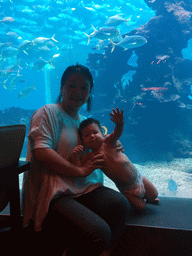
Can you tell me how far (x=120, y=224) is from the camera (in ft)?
4.24

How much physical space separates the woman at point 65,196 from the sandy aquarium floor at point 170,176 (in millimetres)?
3816

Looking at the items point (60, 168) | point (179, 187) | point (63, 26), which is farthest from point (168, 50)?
point (63, 26)

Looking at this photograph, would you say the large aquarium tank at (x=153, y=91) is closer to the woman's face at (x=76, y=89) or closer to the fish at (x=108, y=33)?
the fish at (x=108, y=33)

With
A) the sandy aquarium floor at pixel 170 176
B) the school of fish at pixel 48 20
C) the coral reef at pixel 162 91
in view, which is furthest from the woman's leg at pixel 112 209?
the school of fish at pixel 48 20

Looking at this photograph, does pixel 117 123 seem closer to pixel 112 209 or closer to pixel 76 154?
pixel 76 154

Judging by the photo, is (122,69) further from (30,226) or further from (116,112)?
(30,226)

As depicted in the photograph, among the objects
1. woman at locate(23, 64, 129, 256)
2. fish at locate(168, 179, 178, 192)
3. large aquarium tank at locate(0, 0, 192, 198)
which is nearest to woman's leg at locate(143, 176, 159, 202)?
woman at locate(23, 64, 129, 256)

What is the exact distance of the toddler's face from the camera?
1.57 metres

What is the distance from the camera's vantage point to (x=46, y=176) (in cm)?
134

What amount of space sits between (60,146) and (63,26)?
19.8 m

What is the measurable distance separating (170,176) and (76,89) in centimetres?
546

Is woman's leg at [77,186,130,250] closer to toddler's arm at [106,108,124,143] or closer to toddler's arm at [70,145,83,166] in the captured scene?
toddler's arm at [70,145,83,166]

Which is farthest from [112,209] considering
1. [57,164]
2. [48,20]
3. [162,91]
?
[48,20]

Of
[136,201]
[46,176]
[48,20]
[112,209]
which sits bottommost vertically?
[136,201]
